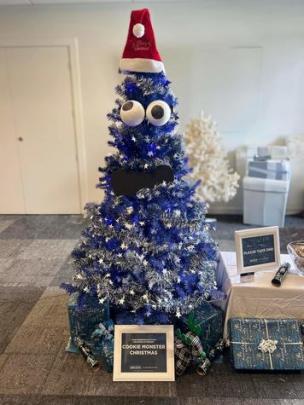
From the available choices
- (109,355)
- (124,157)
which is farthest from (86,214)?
(109,355)

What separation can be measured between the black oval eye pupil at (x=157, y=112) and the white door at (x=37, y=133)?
2511 millimetres

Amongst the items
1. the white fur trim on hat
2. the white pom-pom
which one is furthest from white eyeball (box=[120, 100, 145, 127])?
the white pom-pom

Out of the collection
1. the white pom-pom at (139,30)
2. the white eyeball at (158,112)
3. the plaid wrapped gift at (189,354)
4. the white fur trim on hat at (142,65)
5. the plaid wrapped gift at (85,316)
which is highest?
the white pom-pom at (139,30)

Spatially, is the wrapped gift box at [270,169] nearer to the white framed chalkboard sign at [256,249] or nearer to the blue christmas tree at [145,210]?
the white framed chalkboard sign at [256,249]

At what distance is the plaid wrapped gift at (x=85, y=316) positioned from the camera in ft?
5.32

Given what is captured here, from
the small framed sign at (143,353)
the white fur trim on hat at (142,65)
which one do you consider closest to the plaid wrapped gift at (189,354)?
the small framed sign at (143,353)

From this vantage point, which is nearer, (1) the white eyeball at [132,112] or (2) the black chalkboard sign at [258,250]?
(1) the white eyeball at [132,112]

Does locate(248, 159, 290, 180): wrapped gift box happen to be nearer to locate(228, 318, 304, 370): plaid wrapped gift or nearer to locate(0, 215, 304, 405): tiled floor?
locate(228, 318, 304, 370): plaid wrapped gift

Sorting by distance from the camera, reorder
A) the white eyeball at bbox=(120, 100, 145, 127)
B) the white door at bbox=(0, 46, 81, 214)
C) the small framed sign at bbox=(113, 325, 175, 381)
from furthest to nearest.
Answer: the white door at bbox=(0, 46, 81, 214) → the small framed sign at bbox=(113, 325, 175, 381) → the white eyeball at bbox=(120, 100, 145, 127)

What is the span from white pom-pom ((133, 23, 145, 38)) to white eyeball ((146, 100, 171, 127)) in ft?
1.07

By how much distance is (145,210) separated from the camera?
4.96 feet

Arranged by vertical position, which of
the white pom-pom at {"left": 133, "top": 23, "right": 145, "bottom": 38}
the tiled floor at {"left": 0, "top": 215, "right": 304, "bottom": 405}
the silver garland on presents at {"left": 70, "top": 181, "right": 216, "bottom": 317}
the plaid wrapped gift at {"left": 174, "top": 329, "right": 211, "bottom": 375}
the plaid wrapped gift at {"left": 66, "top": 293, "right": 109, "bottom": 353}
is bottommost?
the tiled floor at {"left": 0, "top": 215, "right": 304, "bottom": 405}

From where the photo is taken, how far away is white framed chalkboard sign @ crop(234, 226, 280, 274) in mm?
1627

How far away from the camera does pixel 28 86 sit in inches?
139
